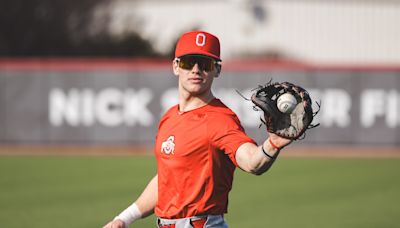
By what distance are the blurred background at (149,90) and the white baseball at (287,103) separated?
6.27 meters

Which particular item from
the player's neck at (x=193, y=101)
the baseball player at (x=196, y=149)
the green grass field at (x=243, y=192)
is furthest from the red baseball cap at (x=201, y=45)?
the green grass field at (x=243, y=192)

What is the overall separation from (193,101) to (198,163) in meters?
0.45

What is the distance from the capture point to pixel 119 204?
1214cm

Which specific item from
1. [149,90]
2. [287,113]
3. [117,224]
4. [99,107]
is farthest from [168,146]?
[99,107]

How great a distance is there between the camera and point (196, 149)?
16.8ft

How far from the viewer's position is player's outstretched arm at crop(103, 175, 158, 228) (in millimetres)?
5680

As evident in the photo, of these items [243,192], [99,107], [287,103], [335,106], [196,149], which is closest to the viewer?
[287,103]

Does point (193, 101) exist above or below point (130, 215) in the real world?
above

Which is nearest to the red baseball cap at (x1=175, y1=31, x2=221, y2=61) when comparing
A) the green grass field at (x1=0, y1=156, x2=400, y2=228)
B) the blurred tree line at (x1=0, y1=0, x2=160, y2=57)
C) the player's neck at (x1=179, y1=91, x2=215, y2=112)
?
the player's neck at (x1=179, y1=91, x2=215, y2=112)

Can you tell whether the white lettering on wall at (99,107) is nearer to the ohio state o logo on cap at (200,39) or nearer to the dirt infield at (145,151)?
the dirt infield at (145,151)

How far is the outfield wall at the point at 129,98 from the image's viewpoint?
2114 centimetres

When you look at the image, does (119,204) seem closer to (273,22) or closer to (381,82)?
(381,82)

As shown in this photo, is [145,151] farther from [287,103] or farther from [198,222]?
[287,103]

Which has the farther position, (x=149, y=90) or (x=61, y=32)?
(x=61, y=32)
